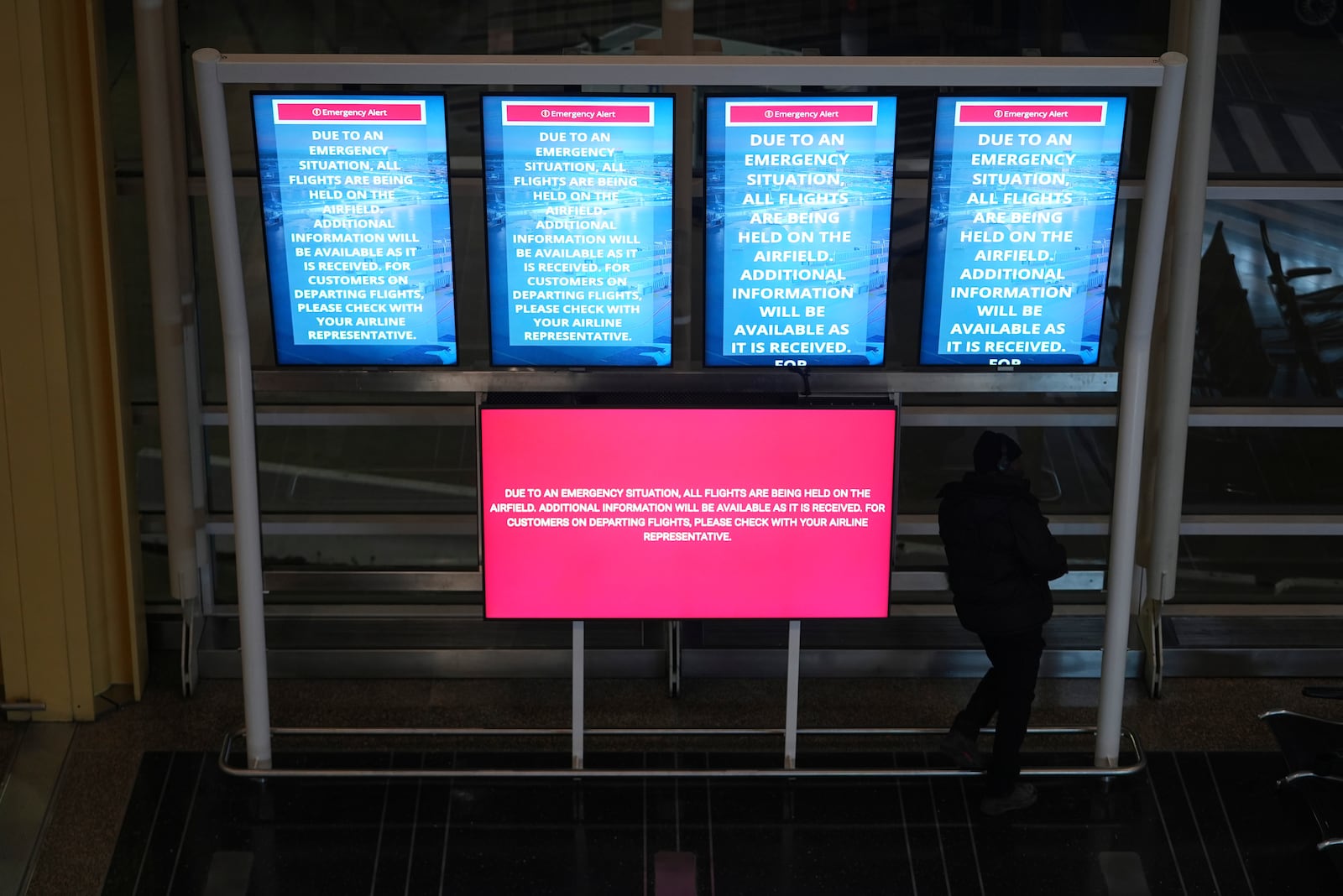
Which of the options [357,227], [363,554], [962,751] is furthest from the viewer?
[363,554]

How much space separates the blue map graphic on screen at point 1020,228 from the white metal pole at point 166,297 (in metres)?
3.14

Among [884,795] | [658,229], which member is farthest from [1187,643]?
[658,229]

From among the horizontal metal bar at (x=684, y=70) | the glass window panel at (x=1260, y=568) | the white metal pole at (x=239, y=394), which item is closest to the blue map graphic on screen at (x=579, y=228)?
the horizontal metal bar at (x=684, y=70)

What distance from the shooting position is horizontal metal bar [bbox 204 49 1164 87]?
4.81 metres

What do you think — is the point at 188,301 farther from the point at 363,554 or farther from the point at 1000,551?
the point at 1000,551

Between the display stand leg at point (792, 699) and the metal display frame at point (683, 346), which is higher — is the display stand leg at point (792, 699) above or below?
below

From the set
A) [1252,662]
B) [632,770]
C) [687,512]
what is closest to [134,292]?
[687,512]

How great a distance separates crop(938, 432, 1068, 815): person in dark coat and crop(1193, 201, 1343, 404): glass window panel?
175cm

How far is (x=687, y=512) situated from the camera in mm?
5453

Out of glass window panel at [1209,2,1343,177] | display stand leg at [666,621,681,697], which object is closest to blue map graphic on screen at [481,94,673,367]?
display stand leg at [666,621,681,697]

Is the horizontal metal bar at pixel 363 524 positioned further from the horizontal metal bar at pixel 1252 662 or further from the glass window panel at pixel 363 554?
the horizontal metal bar at pixel 1252 662

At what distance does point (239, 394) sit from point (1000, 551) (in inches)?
115

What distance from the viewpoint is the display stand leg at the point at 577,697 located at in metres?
5.64

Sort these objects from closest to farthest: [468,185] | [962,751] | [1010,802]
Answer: [1010,802], [962,751], [468,185]
